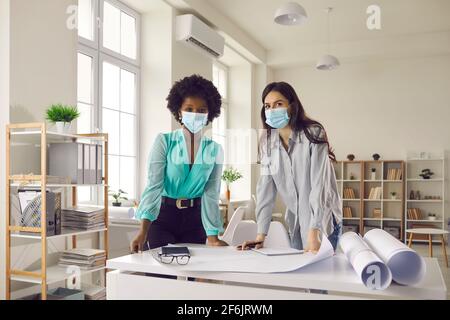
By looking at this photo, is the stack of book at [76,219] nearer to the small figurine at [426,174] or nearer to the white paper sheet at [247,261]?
the white paper sheet at [247,261]

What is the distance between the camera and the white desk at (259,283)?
1175 mm

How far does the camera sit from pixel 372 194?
775 cm

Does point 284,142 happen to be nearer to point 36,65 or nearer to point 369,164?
point 36,65

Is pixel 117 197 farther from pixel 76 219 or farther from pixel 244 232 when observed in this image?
pixel 244 232

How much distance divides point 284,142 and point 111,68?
10.8ft

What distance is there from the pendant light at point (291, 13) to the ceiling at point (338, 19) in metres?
1.24

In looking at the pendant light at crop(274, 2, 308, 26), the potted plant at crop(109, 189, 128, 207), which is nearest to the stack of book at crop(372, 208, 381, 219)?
the pendant light at crop(274, 2, 308, 26)

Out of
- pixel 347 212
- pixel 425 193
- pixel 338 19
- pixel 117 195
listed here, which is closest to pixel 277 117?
pixel 117 195

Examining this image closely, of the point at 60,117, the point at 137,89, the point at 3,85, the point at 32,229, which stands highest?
the point at 137,89

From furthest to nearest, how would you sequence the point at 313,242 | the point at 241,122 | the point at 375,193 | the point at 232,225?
1. the point at 241,122
2. the point at 375,193
3. the point at 232,225
4. the point at 313,242

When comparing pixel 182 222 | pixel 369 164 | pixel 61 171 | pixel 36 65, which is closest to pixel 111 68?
pixel 36 65

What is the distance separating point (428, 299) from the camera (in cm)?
112

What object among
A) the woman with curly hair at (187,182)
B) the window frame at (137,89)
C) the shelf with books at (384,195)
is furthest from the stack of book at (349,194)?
the woman with curly hair at (187,182)

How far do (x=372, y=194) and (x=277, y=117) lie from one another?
6249mm
